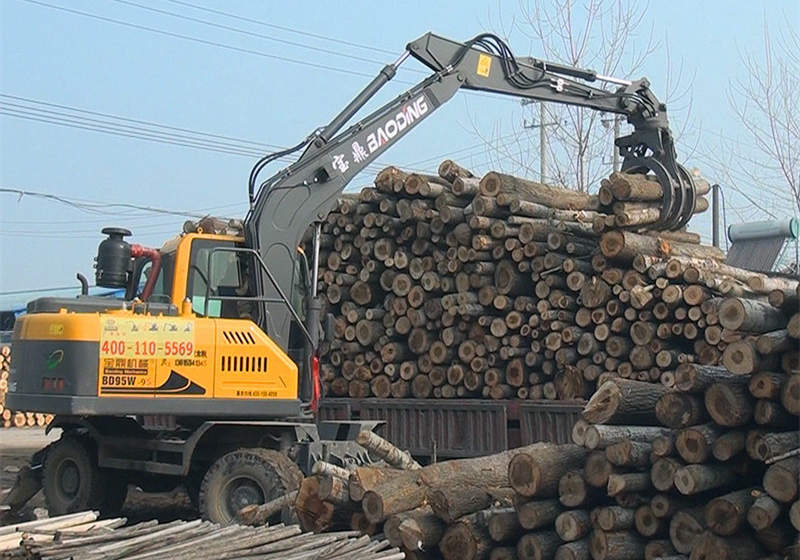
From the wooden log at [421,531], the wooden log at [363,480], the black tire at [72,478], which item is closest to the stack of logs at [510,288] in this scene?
the black tire at [72,478]

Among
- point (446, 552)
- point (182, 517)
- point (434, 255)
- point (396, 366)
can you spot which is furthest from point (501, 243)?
point (446, 552)

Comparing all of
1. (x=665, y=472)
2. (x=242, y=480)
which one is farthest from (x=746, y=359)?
(x=242, y=480)

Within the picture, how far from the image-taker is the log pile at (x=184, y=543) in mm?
6840

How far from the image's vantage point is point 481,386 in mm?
12414

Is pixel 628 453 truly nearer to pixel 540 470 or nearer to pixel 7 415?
pixel 540 470

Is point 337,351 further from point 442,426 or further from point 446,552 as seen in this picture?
point 446,552

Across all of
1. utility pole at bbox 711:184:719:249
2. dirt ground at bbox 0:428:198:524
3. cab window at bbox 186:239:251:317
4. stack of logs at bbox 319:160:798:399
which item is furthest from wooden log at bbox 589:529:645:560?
utility pole at bbox 711:184:719:249

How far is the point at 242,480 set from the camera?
9.62 meters

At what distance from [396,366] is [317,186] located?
→ 289 cm

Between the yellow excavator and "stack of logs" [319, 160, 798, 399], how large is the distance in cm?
87

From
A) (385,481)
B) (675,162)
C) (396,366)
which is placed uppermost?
(675,162)

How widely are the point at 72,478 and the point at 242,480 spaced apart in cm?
231

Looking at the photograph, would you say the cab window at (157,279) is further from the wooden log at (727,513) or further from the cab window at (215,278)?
the wooden log at (727,513)

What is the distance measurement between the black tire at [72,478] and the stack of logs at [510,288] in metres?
2.66
